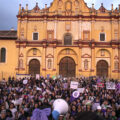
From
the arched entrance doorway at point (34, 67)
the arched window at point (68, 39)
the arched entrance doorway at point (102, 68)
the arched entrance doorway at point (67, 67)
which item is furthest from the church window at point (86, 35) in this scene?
the arched entrance doorway at point (34, 67)

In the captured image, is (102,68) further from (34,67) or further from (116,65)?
(34,67)

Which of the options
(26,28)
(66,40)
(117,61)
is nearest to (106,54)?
(117,61)

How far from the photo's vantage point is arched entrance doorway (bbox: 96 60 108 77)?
1396 inches

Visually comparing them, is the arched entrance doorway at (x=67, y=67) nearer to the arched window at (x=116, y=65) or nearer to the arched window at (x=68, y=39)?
the arched window at (x=68, y=39)

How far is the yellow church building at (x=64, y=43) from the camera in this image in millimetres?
35469

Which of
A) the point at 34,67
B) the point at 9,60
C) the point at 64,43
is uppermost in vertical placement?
the point at 64,43

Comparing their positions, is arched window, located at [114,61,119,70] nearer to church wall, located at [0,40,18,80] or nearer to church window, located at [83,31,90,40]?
church window, located at [83,31,90,40]

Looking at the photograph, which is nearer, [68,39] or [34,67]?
[34,67]

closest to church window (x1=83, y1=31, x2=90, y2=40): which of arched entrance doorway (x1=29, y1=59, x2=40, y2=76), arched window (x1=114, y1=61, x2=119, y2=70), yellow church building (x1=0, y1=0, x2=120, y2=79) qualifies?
yellow church building (x1=0, y1=0, x2=120, y2=79)

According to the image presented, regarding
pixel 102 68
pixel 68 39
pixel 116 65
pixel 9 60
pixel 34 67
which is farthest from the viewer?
pixel 9 60

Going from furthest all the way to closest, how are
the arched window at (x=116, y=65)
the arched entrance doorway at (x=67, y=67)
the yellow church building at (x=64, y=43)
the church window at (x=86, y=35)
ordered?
the church window at (x=86, y=35)
the arched entrance doorway at (x=67, y=67)
the yellow church building at (x=64, y=43)
the arched window at (x=116, y=65)

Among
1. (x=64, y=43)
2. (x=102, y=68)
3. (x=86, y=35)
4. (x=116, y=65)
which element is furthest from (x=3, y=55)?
(x=116, y=65)

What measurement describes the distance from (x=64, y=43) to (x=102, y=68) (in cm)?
797

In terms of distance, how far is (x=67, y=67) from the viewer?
3609 centimetres
